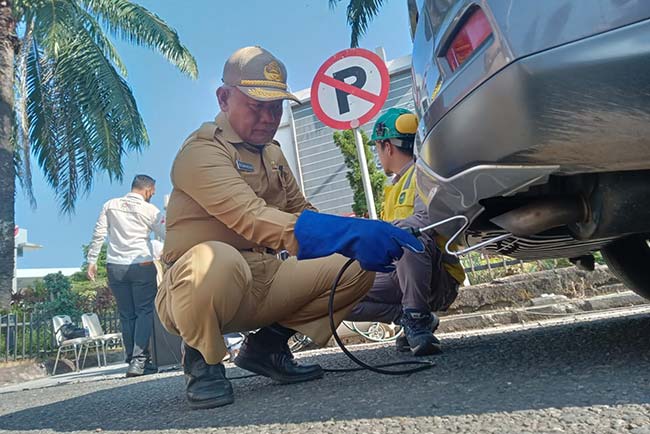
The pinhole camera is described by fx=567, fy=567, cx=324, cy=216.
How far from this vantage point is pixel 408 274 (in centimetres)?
271

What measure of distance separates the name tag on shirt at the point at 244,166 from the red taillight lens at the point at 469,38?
1023mm

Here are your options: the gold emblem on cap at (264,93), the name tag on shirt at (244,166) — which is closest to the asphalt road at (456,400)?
the name tag on shirt at (244,166)

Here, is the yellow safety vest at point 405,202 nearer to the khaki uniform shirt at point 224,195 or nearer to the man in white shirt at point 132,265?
the khaki uniform shirt at point 224,195

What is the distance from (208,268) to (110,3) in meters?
12.1

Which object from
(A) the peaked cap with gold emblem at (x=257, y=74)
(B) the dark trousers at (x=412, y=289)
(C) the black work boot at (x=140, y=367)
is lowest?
(C) the black work boot at (x=140, y=367)

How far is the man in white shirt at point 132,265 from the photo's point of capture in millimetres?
5203

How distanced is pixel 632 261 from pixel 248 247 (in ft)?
5.24

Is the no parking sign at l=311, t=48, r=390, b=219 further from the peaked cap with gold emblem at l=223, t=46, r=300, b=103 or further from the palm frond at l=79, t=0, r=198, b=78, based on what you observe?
the palm frond at l=79, t=0, r=198, b=78

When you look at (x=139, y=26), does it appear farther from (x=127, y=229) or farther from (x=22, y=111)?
(x=127, y=229)

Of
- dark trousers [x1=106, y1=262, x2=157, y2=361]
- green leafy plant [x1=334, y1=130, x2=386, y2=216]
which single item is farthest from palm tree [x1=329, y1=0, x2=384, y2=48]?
dark trousers [x1=106, y1=262, x2=157, y2=361]

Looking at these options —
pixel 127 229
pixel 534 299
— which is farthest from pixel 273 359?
pixel 127 229

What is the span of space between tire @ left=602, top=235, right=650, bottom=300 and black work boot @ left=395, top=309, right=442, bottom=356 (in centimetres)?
84

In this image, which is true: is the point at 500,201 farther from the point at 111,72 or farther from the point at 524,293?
the point at 111,72

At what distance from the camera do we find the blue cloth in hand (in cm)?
186
